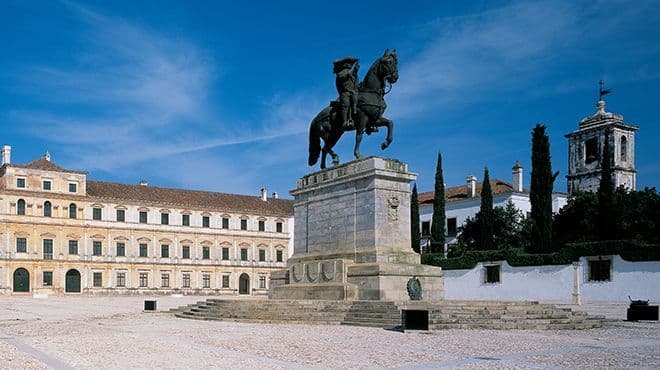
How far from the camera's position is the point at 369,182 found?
20297mm

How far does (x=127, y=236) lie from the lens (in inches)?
2598

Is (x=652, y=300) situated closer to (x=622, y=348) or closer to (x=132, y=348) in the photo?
(x=622, y=348)

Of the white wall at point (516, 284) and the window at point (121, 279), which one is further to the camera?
the window at point (121, 279)

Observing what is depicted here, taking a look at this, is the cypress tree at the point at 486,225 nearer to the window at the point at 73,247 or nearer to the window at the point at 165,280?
the window at the point at 165,280

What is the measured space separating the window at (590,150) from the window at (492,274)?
22.1m

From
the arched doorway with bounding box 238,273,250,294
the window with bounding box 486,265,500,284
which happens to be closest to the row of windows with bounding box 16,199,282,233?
the arched doorway with bounding box 238,273,250,294

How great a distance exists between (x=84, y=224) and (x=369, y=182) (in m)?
49.2

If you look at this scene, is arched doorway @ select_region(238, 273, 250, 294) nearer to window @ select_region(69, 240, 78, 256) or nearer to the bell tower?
window @ select_region(69, 240, 78, 256)

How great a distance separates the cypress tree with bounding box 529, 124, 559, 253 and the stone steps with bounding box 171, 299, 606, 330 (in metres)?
20.7

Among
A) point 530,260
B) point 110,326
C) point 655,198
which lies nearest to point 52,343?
point 110,326

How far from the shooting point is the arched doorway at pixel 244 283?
236 feet

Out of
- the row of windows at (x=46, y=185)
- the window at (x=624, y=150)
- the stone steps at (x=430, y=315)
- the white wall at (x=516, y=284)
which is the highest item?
the window at (x=624, y=150)

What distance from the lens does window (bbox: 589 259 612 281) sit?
34.4 metres

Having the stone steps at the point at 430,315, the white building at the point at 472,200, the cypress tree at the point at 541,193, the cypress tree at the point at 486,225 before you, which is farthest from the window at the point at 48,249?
the stone steps at the point at 430,315
